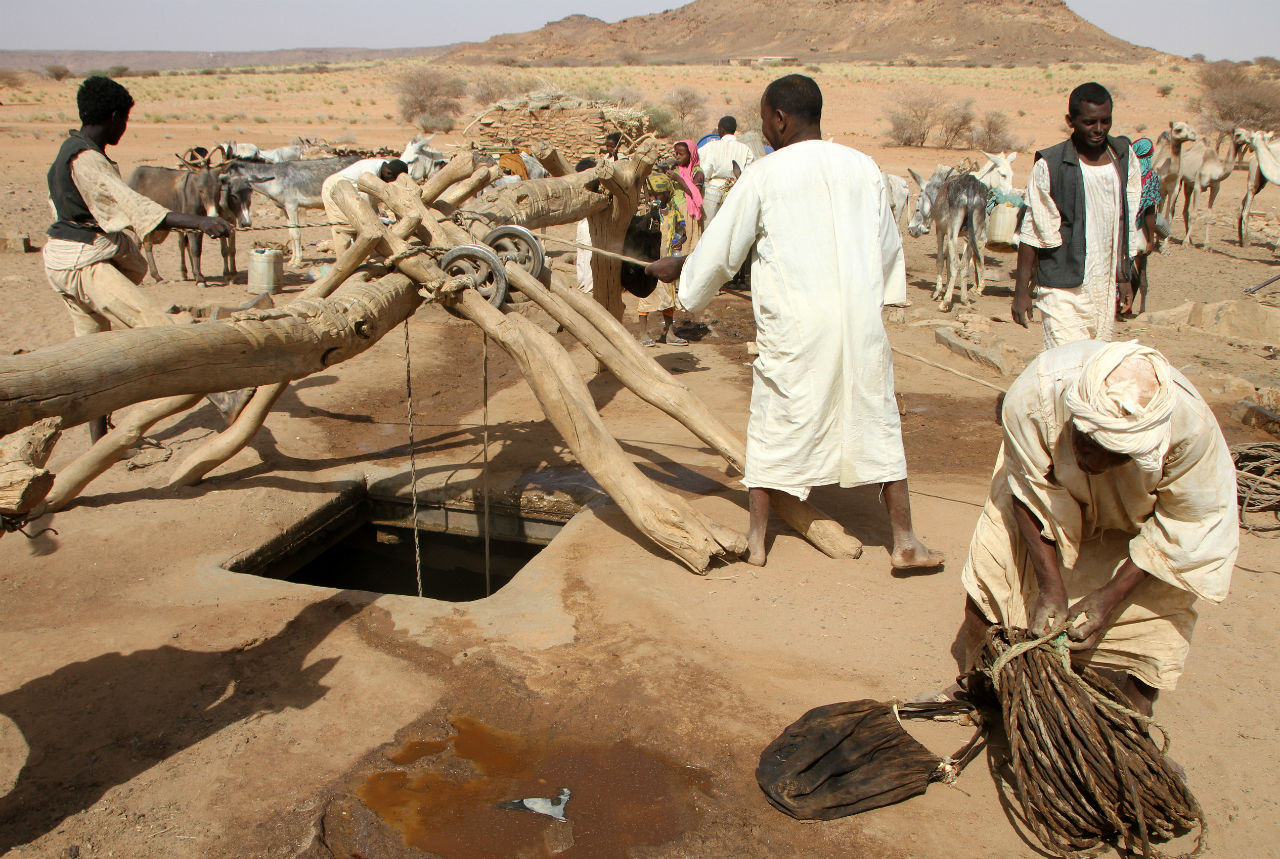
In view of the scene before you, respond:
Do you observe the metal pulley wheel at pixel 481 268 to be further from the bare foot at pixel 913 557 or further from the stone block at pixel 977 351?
the stone block at pixel 977 351

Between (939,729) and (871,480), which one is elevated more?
(871,480)

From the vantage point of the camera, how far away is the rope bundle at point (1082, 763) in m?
2.24

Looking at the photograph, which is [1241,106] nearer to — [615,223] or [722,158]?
[722,158]

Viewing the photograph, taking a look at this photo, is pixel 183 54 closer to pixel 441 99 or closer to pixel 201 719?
pixel 441 99

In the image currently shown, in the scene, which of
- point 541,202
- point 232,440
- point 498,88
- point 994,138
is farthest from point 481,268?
point 498,88

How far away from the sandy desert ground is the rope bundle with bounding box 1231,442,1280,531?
0.89 ft

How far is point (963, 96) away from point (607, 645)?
36.2m

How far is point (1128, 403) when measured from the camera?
2029 millimetres

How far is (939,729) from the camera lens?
277 cm

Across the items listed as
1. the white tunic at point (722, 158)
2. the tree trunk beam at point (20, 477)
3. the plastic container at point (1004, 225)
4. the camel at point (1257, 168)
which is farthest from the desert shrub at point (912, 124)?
the tree trunk beam at point (20, 477)

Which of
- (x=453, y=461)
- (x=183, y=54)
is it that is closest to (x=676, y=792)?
(x=453, y=461)

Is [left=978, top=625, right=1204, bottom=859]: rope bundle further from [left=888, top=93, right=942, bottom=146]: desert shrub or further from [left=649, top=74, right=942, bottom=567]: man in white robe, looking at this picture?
[left=888, top=93, right=942, bottom=146]: desert shrub

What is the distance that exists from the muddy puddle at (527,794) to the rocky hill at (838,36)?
2265 inches

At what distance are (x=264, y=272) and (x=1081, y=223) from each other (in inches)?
335
